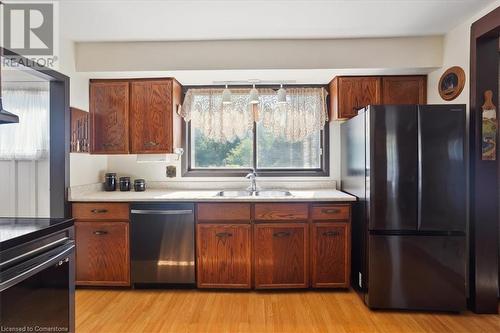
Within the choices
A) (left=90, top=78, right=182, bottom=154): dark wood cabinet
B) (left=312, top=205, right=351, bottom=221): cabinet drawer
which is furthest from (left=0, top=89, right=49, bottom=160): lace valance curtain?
(left=312, top=205, right=351, bottom=221): cabinet drawer

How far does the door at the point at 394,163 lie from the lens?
7.25 feet

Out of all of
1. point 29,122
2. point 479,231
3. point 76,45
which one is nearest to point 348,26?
point 479,231

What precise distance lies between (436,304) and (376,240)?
2.23 ft

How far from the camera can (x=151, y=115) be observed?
2.94 metres

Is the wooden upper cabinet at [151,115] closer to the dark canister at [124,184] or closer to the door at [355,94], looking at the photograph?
the dark canister at [124,184]

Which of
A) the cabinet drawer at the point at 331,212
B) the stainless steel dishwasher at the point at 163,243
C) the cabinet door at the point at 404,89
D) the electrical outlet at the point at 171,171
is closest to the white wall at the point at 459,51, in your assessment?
the cabinet door at the point at 404,89

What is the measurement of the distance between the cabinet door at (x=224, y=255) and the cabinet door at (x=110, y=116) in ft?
4.10

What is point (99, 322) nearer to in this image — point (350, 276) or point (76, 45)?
point (350, 276)

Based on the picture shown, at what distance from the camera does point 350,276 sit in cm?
266

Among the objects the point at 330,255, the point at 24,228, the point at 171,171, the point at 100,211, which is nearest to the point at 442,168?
the point at 330,255

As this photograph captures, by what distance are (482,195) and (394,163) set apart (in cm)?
79

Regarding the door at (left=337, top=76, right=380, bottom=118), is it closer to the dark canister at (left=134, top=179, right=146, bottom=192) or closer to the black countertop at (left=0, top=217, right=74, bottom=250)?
the dark canister at (left=134, top=179, right=146, bottom=192)

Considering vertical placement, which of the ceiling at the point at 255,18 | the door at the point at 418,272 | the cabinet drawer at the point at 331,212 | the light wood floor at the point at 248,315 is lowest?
the light wood floor at the point at 248,315

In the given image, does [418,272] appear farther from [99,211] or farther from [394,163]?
[99,211]
